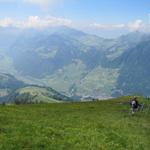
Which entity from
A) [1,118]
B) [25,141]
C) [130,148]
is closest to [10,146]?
[25,141]

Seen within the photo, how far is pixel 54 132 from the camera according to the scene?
3853 centimetres

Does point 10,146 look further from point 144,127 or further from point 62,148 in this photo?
point 144,127

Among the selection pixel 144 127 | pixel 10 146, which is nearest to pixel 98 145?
pixel 10 146

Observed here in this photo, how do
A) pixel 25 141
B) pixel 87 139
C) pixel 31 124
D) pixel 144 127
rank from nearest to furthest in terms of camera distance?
pixel 25 141
pixel 87 139
pixel 31 124
pixel 144 127

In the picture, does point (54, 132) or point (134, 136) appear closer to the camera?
point (54, 132)

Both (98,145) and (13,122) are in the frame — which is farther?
(13,122)

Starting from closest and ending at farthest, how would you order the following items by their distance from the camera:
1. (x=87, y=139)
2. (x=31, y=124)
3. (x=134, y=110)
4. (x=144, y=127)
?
(x=87, y=139)
(x=31, y=124)
(x=144, y=127)
(x=134, y=110)

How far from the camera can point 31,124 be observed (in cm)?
4228

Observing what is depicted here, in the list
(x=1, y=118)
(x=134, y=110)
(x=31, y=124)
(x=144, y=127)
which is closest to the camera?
(x=31, y=124)

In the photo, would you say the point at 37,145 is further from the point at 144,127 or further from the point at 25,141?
the point at 144,127

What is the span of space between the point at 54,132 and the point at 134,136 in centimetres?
968

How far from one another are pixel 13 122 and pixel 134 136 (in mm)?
13746

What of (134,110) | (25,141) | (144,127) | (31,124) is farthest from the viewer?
(134,110)

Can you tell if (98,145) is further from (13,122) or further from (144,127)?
(144,127)
